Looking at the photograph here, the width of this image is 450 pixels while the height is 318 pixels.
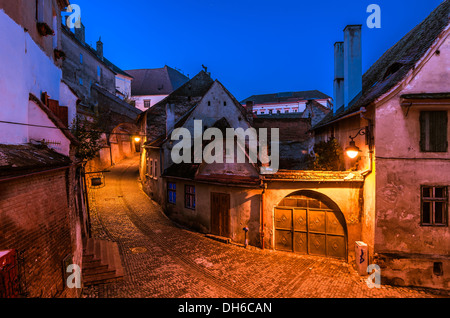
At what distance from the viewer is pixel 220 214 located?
1476cm

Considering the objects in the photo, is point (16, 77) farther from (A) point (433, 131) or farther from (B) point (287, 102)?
(B) point (287, 102)

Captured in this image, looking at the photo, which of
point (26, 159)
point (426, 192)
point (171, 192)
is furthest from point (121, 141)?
point (426, 192)

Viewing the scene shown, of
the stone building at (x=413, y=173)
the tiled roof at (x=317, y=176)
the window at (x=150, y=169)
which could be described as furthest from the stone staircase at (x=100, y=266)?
the window at (x=150, y=169)

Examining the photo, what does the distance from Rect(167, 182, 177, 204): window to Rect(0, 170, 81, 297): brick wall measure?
9872mm

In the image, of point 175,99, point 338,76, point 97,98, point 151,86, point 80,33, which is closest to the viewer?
point 338,76

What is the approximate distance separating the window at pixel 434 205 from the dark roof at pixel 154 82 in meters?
51.4

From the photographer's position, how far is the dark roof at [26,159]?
A: 5184mm

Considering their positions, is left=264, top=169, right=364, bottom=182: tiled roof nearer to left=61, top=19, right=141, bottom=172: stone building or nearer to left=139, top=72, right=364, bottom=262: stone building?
left=139, top=72, right=364, bottom=262: stone building

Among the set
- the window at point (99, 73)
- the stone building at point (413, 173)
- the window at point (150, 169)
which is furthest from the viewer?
the window at point (99, 73)

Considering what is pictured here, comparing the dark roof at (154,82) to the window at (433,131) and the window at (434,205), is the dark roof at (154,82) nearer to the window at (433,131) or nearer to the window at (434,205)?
the window at (433,131)

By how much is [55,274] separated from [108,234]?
27.9 feet

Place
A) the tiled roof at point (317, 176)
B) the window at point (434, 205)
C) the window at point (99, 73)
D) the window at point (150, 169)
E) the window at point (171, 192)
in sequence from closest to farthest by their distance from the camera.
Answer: the window at point (434, 205) < the tiled roof at point (317, 176) < the window at point (171, 192) < the window at point (150, 169) < the window at point (99, 73)

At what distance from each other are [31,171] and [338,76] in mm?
16738
